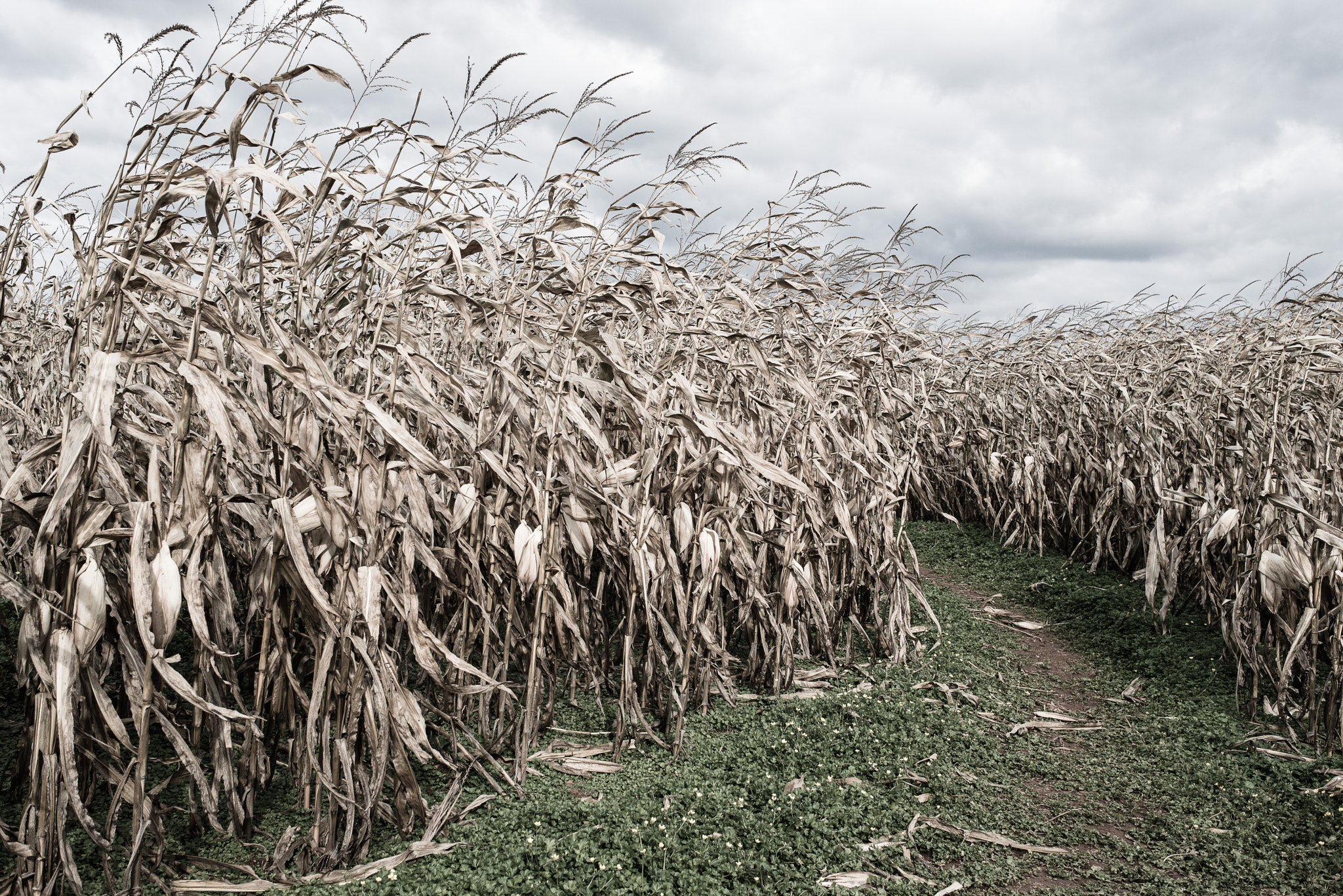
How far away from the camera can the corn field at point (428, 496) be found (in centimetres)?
195

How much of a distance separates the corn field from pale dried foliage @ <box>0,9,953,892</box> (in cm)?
2

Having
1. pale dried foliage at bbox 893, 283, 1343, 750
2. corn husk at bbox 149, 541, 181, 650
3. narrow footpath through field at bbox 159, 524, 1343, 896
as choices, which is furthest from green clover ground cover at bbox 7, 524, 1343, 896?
corn husk at bbox 149, 541, 181, 650

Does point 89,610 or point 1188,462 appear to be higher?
point 1188,462

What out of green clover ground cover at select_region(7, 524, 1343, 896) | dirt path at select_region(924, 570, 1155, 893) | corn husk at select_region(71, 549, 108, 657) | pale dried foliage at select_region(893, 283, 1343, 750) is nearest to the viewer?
corn husk at select_region(71, 549, 108, 657)

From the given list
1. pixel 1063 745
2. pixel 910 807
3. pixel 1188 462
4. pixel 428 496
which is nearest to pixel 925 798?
pixel 910 807

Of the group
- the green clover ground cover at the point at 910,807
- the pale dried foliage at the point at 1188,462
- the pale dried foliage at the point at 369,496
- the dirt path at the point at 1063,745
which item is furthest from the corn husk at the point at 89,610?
the pale dried foliage at the point at 1188,462

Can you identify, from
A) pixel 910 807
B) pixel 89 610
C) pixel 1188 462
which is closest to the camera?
pixel 89 610

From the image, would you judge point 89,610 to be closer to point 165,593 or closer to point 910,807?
point 165,593

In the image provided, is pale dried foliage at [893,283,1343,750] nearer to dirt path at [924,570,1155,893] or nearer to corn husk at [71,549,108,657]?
dirt path at [924,570,1155,893]

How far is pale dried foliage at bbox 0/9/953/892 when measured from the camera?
1.93 m

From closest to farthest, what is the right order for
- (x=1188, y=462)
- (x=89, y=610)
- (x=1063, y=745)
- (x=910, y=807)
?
(x=89, y=610) → (x=910, y=807) → (x=1063, y=745) → (x=1188, y=462)

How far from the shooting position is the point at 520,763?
Result: 2.84 m

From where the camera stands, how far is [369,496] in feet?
7.10

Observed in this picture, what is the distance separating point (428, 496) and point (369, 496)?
40cm
